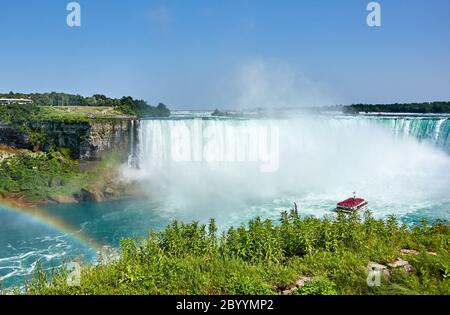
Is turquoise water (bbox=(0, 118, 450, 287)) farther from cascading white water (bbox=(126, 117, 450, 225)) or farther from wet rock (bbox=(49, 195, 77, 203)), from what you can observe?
wet rock (bbox=(49, 195, 77, 203))

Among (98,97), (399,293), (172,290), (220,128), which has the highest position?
(98,97)

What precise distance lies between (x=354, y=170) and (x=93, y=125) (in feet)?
76.8

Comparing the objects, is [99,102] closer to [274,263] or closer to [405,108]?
[405,108]

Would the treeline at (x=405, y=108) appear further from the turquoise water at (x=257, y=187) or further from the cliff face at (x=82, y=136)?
the cliff face at (x=82, y=136)

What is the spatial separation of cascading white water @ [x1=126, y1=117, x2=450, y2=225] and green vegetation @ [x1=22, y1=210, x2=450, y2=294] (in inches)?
687

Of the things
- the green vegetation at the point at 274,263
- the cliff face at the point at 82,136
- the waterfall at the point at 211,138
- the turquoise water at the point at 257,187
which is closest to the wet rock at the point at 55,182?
the turquoise water at the point at 257,187

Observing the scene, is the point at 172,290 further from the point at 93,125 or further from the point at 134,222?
the point at 93,125

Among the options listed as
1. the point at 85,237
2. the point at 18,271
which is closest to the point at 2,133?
the point at 85,237

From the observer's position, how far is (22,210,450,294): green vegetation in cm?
700

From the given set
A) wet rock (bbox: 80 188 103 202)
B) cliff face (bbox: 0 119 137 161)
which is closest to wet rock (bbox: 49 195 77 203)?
wet rock (bbox: 80 188 103 202)

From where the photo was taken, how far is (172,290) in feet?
23.9

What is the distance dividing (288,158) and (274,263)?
91.6 ft

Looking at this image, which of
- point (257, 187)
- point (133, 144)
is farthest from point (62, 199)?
point (257, 187)

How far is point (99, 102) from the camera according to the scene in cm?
7000
